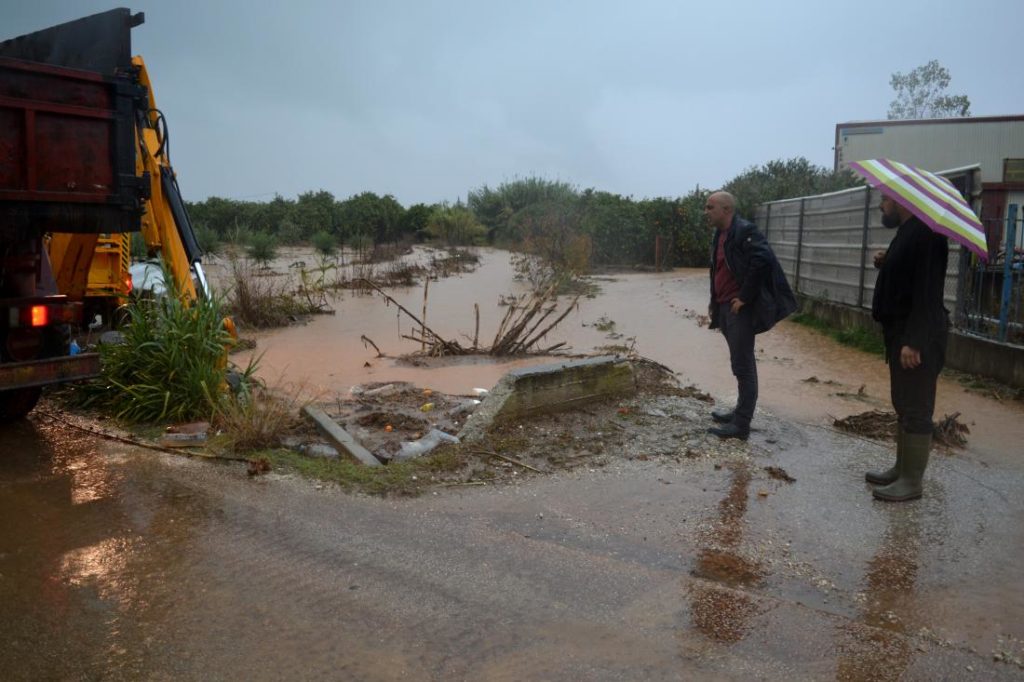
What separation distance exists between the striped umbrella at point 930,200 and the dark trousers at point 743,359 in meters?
1.49

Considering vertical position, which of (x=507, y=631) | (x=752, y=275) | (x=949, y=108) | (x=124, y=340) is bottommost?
(x=507, y=631)

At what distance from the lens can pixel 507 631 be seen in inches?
126

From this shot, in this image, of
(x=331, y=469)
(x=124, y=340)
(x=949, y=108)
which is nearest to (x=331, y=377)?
(x=124, y=340)

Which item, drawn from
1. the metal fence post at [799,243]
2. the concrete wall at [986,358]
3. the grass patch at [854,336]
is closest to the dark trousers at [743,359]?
the concrete wall at [986,358]

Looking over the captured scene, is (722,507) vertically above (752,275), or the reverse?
(752,275)

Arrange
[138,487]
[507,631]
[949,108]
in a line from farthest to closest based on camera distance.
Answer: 1. [949,108]
2. [138,487]
3. [507,631]

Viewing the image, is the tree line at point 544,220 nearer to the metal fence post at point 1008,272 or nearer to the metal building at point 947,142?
the metal building at point 947,142

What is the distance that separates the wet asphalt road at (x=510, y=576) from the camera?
301 cm

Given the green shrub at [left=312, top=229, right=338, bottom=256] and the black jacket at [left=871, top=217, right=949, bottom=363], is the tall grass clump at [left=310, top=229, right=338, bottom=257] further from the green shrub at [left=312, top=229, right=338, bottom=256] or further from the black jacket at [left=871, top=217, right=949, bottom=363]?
A: the black jacket at [left=871, top=217, right=949, bottom=363]

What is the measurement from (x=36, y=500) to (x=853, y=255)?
11.7m

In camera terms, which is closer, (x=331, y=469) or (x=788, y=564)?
(x=788, y=564)

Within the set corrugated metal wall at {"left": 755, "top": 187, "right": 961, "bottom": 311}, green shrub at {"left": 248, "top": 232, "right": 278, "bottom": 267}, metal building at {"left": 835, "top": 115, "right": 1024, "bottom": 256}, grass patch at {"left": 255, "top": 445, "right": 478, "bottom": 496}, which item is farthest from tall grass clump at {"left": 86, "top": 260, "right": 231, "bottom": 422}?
metal building at {"left": 835, "top": 115, "right": 1024, "bottom": 256}

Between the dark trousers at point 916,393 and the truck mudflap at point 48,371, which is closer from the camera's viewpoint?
Answer: the dark trousers at point 916,393

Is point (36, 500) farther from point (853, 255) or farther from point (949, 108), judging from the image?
point (949, 108)
